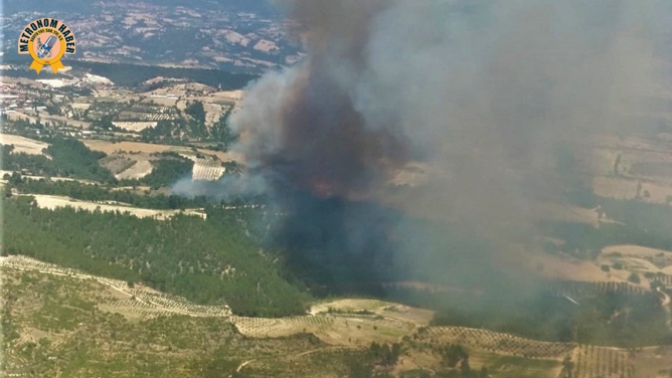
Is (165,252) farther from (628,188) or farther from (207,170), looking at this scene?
(628,188)

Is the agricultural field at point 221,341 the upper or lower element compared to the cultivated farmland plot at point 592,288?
lower

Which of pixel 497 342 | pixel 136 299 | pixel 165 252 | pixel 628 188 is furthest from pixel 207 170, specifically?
pixel 497 342

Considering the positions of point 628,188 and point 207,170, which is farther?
point 207,170

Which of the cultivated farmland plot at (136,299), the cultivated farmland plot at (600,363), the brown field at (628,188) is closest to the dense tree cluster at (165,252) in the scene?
the cultivated farmland plot at (136,299)

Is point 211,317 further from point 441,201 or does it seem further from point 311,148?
point 311,148

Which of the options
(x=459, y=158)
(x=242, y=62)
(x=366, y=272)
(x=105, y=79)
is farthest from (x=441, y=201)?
(x=242, y=62)

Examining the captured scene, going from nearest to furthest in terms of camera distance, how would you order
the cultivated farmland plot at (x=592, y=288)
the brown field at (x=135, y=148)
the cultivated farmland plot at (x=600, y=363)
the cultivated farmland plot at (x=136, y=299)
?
the cultivated farmland plot at (x=600, y=363)
the cultivated farmland plot at (x=136, y=299)
the cultivated farmland plot at (x=592, y=288)
the brown field at (x=135, y=148)

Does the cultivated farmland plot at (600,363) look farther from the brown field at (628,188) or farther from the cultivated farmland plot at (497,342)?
the brown field at (628,188)
